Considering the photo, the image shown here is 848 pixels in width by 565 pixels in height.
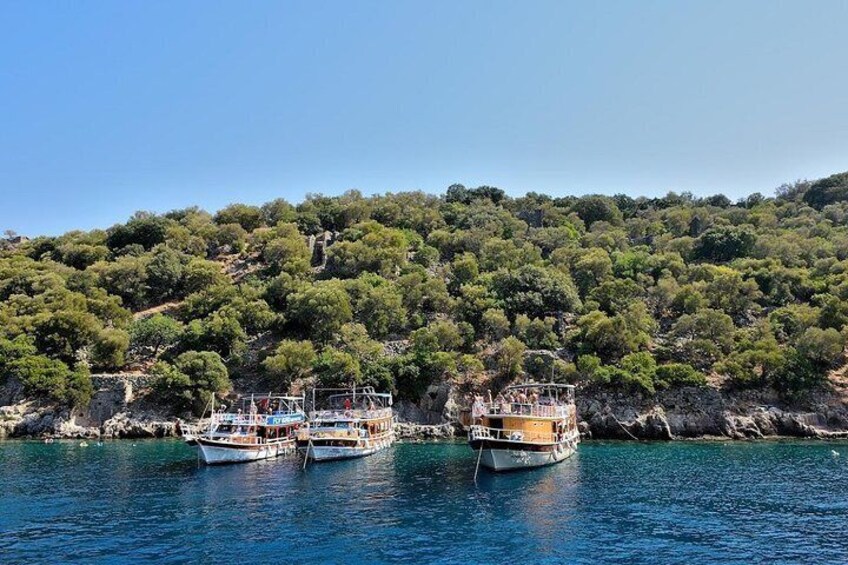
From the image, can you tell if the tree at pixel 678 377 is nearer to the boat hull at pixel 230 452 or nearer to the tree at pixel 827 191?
the boat hull at pixel 230 452

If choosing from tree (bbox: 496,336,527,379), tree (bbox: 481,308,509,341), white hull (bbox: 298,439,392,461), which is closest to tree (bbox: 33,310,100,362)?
white hull (bbox: 298,439,392,461)

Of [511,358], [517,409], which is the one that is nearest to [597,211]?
[511,358]

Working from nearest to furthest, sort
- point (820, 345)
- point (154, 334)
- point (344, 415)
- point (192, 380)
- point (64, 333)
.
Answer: point (344, 415) < point (820, 345) < point (192, 380) < point (64, 333) < point (154, 334)

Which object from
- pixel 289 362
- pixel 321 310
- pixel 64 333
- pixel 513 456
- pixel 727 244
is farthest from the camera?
pixel 727 244

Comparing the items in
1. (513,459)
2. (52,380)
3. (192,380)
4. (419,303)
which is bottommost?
(513,459)

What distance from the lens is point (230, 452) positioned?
53562 mm

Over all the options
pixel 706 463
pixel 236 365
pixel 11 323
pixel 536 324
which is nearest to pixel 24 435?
pixel 11 323

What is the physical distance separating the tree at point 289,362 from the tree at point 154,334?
16.2 metres

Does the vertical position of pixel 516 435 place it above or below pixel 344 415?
below

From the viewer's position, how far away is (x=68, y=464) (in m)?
50.9

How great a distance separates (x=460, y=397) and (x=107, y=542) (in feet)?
179

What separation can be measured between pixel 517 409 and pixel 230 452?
25.5 m

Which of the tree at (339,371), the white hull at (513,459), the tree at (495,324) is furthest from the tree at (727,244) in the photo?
the white hull at (513,459)

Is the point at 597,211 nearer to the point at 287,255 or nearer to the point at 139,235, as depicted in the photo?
the point at 287,255
